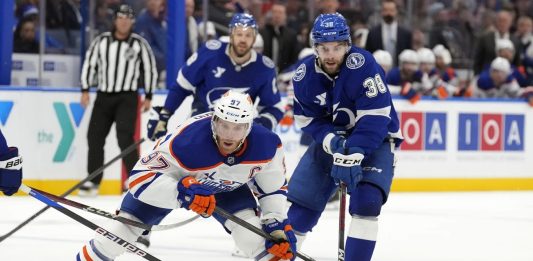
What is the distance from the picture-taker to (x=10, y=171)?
433 cm

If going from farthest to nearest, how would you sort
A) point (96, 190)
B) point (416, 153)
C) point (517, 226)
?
point (416, 153) → point (96, 190) → point (517, 226)

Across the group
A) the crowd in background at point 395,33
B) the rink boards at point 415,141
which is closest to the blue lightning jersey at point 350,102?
the rink boards at point 415,141

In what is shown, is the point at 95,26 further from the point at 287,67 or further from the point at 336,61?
the point at 336,61

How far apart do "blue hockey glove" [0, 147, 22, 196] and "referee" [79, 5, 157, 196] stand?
14.6 ft

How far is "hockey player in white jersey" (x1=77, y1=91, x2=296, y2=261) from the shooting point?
426 centimetres

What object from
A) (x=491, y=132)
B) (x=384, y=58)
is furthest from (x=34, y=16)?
(x=491, y=132)

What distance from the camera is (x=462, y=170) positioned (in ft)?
34.0

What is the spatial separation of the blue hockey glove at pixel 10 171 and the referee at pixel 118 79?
4452 mm

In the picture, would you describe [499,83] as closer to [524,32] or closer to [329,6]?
[524,32]

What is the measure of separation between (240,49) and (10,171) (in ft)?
7.57

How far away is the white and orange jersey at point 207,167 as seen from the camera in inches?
169

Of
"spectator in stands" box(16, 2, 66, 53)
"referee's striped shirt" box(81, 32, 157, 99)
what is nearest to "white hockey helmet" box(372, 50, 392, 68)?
"referee's striped shirt" box(81, 32, 157, 99)

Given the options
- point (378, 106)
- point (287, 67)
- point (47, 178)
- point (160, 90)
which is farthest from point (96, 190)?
point (378, 106)

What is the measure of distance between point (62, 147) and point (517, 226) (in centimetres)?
356
